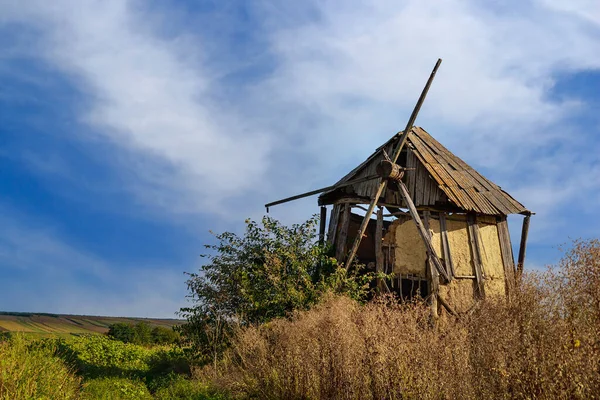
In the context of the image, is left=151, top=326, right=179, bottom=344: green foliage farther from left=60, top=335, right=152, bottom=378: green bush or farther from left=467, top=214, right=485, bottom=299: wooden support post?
left=467, top=214, right=485, bottom=299: wooden support post

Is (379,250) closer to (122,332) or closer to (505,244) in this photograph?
(505,244)

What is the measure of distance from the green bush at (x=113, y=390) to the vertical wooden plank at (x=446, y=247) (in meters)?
8.24

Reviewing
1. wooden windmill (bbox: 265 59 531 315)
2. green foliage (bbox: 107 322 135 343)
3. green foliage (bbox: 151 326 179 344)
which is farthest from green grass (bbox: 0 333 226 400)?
wooden windmill (bbox: 265 59 531 315)

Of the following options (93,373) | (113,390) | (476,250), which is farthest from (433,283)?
(93,373)

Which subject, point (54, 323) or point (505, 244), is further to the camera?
point (54, 323)

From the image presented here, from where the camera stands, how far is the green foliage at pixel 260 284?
46.2 feet

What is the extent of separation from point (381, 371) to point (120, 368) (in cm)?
1132

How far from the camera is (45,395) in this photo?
880 centimetres

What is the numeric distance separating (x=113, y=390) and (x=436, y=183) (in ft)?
31.9

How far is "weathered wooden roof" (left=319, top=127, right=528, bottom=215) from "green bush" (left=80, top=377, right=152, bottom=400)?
8460mm

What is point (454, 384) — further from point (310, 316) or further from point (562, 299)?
point (310, 316)

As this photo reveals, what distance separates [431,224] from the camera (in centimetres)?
1542

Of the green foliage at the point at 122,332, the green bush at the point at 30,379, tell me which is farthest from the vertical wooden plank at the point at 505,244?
the green foliage at the point at 122,332

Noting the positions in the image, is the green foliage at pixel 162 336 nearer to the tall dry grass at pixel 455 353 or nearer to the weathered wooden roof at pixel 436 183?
the weathered wooden roof at pixel 436 183
